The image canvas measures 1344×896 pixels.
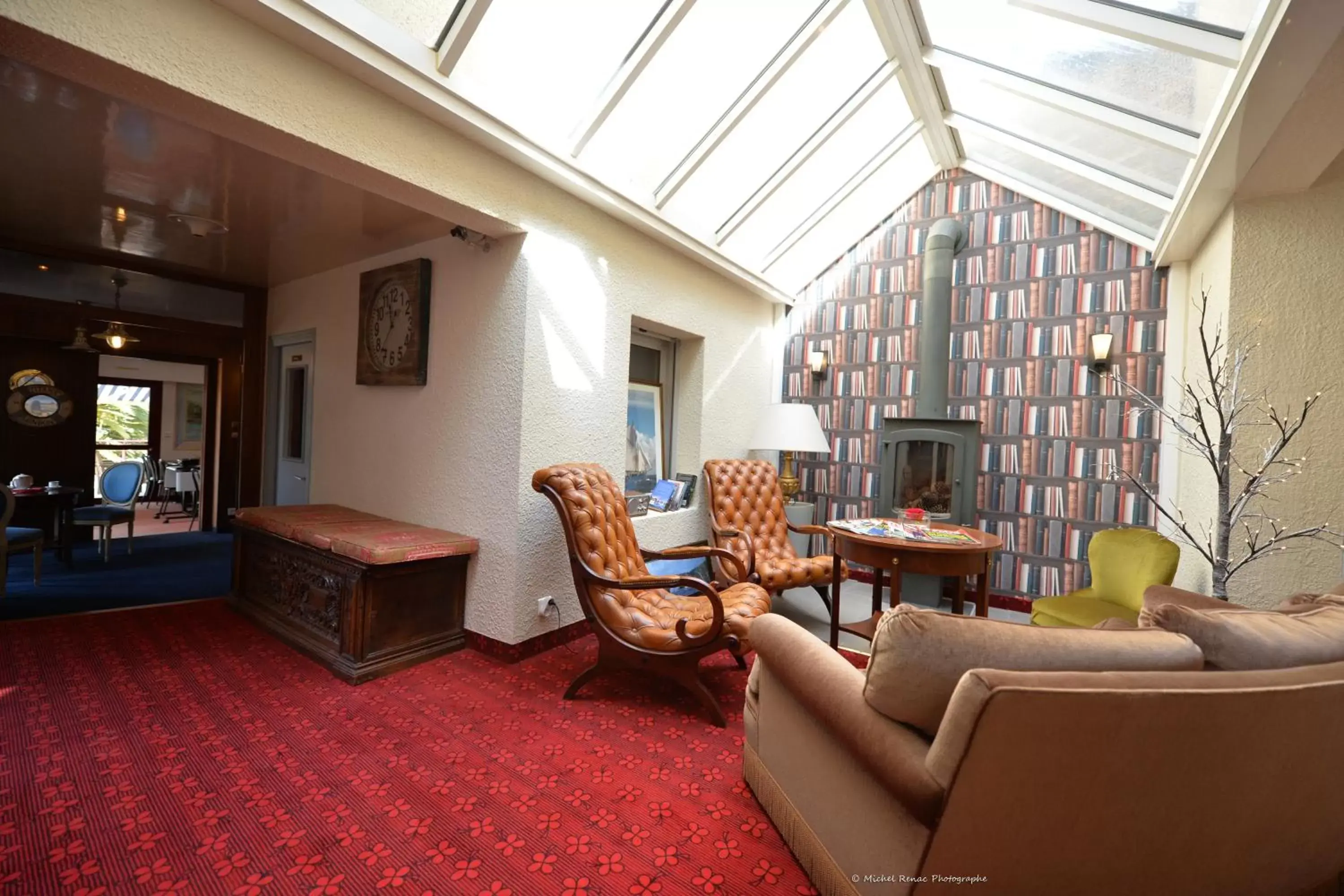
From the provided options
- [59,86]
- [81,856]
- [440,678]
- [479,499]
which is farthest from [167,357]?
[81,856]

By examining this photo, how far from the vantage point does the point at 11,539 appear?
378 cm

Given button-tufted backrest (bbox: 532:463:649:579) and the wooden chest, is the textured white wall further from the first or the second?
button-tufted backrest (bbox: 532:463:649:579)

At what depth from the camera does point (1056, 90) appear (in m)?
2.94

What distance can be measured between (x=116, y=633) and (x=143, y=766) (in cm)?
178

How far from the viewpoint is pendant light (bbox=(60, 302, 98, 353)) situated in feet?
16.5

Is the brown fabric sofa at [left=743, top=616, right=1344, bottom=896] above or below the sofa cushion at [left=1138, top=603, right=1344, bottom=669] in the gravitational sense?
below

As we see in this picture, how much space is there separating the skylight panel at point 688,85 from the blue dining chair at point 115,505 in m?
5.34

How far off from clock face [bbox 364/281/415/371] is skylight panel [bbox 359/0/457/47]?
1.55 meters

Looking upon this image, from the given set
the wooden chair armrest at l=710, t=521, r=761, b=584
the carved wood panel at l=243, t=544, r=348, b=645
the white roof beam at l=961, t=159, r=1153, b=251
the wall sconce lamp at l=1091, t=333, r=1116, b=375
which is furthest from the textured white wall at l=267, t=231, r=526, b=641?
the wall sconce lamp at l=1091, t=333, r=1116, b=375

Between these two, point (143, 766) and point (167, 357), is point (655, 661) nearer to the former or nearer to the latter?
point (143, 766)

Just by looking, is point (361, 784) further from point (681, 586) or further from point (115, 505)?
point (115, 505)

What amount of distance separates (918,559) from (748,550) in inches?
38.3

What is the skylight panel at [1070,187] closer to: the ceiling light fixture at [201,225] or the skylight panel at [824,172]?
the skylight panel at [824,172]

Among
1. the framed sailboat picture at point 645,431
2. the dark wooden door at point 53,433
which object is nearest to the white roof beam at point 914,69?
the framed sailboat picture at point 645,431
